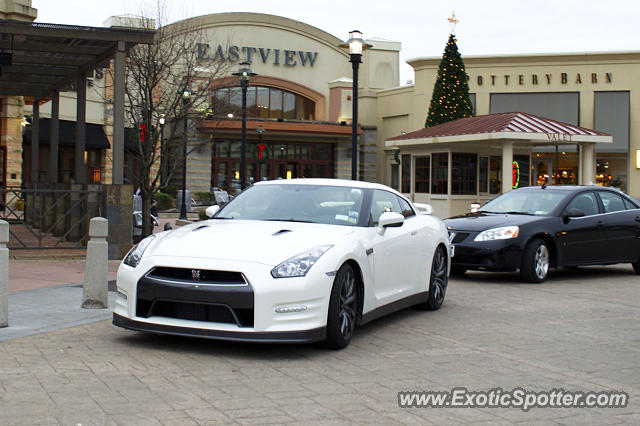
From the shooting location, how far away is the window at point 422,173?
82.0 ft

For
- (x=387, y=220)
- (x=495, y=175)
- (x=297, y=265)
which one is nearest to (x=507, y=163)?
(x=495, y=175)

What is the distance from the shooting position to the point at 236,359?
6.25 metres

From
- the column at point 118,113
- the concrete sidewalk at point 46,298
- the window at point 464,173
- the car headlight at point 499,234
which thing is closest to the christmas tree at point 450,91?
the window at point 464,173

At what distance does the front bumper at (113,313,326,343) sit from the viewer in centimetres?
617

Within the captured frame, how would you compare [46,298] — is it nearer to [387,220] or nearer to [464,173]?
[387,220]

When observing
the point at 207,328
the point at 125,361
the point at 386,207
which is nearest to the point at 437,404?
the point at 207,328

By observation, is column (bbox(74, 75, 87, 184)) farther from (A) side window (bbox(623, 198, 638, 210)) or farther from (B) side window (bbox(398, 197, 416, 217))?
(A) side window (bbox(623, 198, 638, 210))

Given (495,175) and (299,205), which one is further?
(495,175)

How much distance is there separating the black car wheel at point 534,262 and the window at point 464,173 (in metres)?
12.0

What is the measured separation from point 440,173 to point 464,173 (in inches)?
29.7

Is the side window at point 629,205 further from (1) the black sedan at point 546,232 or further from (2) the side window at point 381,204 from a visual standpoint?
(2) the side window at point 381,204

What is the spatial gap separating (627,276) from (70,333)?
984 centimetres

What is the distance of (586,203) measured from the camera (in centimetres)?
1296

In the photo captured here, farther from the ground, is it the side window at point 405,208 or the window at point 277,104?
the window at point 277,104
